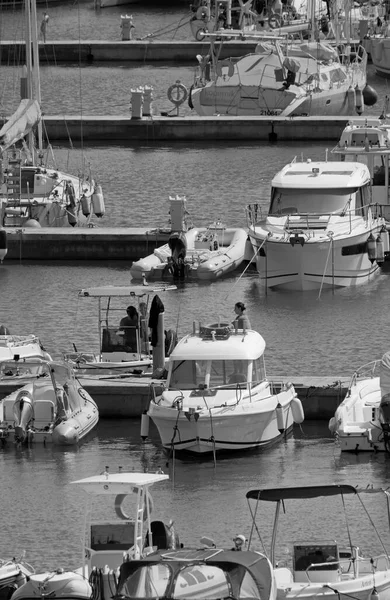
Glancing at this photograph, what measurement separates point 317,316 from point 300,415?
463 inches

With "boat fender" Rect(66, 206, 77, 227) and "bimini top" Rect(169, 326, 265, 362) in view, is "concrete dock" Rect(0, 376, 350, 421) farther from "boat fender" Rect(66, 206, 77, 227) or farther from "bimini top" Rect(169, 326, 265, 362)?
"boat fender" Rect(66, 206, 77, 227)

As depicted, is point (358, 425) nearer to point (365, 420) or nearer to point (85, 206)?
point (365, 420)

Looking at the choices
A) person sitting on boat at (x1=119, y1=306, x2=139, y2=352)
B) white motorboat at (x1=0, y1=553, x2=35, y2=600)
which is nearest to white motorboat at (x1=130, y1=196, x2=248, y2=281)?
person sitting on boat at (x1=119, y1=306, x2=139, y2=352)

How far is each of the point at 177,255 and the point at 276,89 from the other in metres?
25.7

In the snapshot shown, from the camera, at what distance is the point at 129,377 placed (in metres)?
36.2

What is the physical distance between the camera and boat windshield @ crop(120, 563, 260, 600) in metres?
22.1

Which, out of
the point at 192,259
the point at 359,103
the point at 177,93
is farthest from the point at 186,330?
the point at 359,103

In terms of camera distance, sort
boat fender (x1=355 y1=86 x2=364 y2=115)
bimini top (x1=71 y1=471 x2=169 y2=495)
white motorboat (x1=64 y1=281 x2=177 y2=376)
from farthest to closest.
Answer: boat fender (x1=355 y1=86 x2=364 y2=115)
white motorboat (x1=64 y1=281 x2=177 y2=376)
bimini top (x1=71 y1=471 x2=169 y2=495)

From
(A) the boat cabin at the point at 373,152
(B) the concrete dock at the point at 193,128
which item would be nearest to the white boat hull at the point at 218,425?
(A) the boat cabin at the point at 373,152

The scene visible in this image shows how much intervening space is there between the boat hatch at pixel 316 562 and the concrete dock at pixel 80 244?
88.7 feet

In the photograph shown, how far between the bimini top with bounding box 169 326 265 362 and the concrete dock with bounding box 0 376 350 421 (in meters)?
1.12

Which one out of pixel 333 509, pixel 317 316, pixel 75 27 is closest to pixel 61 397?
pixel 333 509

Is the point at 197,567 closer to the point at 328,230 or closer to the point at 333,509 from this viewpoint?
the point at 333,509

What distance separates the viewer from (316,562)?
2452cm
